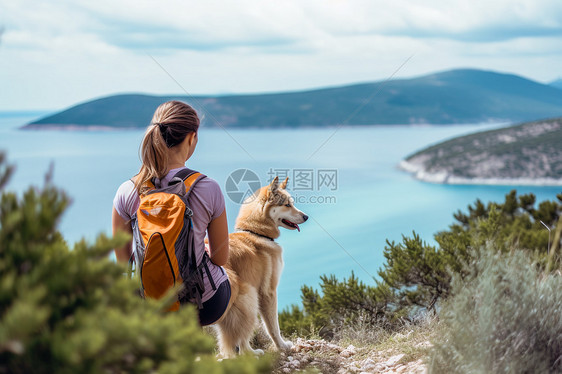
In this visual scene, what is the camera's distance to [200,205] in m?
2.62

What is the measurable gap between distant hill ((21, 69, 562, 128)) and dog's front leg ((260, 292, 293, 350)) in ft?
87.5

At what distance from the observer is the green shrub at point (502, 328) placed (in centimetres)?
242

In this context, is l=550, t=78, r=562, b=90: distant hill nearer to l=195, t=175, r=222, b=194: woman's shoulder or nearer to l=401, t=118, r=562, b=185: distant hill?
l=401, t=118, r=562, b=185: distant hill

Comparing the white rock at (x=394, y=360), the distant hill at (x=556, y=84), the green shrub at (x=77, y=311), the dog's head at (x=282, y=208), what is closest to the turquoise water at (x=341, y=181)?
the dog's head at (x=282, y=208)

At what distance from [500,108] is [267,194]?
7515 centimetres

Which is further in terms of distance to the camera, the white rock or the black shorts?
the white rock

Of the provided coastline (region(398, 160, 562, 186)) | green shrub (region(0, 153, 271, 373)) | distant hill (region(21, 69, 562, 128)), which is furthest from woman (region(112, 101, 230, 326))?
coastline (region(398, 160, 562, 186))

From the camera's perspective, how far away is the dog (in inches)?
128

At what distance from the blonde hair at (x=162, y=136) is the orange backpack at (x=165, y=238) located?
0.08 m

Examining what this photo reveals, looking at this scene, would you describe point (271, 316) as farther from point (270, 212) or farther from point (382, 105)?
point (382, 105)

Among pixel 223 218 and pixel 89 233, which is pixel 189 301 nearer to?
pixel 223 218

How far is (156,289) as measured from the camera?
8.16 ft

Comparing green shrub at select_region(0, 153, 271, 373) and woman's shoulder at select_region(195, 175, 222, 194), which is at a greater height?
woman's shoulder at select_region(195, 175, 222, 194)

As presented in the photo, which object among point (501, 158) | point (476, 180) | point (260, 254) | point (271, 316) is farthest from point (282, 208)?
point (501, 158)
